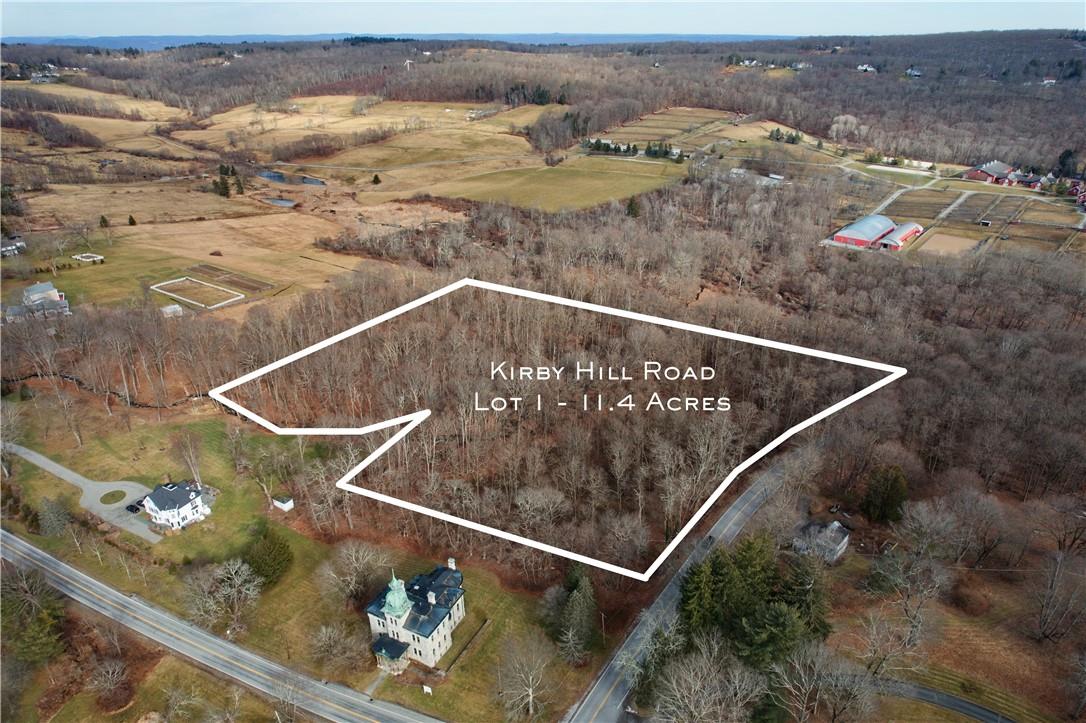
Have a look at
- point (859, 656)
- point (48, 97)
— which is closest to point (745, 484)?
point (859, 656)

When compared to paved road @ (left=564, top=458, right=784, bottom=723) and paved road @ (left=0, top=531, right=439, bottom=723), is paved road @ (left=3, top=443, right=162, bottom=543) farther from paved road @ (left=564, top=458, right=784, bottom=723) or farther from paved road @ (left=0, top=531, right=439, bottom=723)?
paved road @ (left=564, top=458, right=784, bottom=723)

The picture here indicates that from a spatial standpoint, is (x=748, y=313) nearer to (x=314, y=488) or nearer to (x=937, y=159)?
(x=314, y=488)

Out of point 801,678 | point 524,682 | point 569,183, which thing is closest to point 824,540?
point 801,678

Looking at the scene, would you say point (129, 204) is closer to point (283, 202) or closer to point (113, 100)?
point (283, 202)

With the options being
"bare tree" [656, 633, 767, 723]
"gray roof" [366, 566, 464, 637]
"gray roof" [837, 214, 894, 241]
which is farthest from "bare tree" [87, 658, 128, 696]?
"gray roof" [837, 214, 894, 241]

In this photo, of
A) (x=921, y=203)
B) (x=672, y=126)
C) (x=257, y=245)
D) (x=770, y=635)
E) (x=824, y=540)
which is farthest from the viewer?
(x=672, y=126)

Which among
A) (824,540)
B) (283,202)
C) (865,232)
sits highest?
(283,202)
